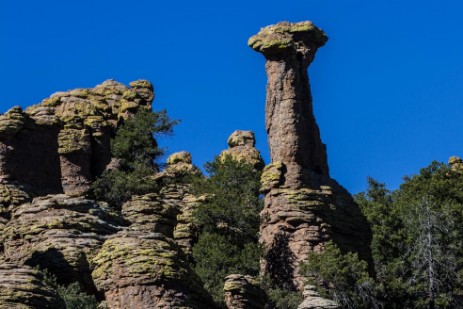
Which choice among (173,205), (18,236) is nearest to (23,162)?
(173,205)

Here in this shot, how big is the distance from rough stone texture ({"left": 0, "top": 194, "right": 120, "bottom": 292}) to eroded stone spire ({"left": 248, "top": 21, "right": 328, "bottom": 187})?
11.9m

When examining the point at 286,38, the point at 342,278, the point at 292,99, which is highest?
the point at 286,38

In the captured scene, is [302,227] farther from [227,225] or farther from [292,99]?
[292,99]

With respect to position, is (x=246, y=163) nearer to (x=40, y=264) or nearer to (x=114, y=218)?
(x=114, y=218)

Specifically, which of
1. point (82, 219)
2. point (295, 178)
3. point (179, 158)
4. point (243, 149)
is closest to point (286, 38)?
point (295, 178)

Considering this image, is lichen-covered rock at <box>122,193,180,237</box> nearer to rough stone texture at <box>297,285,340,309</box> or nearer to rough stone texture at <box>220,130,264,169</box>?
rough stone texture at <box>297,285,340,309</box>

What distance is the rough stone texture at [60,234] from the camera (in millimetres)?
69125

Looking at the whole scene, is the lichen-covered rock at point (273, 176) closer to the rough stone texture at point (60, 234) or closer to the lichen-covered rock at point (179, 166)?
the rough stone texture at point (60, 234)

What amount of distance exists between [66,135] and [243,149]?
579 inches

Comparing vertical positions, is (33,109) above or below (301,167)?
above

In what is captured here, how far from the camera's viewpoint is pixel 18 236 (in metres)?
72.6

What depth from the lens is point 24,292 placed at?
189ft

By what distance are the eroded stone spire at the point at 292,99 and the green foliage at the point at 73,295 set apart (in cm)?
1876

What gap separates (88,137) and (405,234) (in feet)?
87.8
